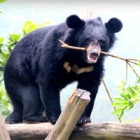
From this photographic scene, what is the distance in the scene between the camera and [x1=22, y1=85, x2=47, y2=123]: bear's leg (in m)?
3.61

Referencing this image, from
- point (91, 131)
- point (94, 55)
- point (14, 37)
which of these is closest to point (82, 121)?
point (91, 131)

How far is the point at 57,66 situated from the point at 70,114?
0.95 metres

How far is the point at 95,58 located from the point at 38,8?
8.11ft

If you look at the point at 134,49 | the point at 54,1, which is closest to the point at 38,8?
the point at 54,1

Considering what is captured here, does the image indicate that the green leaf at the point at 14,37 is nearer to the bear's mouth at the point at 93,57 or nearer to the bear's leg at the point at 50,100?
the bear's leg at the point at 50,100

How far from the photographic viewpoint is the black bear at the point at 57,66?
3436 mm

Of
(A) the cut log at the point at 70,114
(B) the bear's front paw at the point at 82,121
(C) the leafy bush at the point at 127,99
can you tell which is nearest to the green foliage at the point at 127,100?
(C) the leafy bush at the point at 127,99

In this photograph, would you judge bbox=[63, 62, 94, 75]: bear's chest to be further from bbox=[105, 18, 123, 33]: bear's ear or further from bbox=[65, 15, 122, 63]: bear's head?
bbox=[105, 18, 123, 33]: bear's ear

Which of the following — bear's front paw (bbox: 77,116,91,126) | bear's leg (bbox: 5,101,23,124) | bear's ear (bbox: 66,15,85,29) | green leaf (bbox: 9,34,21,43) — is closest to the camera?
bear's front paw (bbox: 77,116,91,126)

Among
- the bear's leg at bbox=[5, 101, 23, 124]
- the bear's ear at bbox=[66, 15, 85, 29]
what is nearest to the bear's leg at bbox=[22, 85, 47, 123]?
the bear's leg at bbox=[5, 101, 23, 124]

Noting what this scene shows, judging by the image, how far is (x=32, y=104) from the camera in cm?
369

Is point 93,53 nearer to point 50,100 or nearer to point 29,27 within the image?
point 50,100

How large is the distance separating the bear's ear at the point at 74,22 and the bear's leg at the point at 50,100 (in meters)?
0.43

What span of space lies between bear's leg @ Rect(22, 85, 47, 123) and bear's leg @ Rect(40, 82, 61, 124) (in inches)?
6.4
